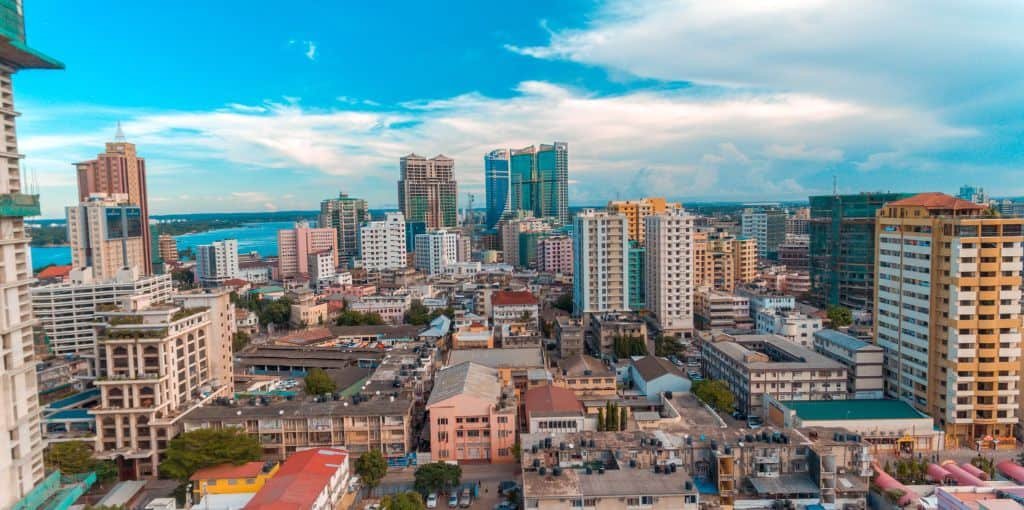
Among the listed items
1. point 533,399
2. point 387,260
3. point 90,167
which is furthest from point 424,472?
point 90,167

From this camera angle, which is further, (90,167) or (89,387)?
(90,167)

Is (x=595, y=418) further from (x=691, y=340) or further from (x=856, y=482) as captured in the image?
(x=691, y=340)

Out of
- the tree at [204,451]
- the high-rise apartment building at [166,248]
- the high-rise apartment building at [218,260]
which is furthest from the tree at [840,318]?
the high-rise apartment building at [166,248]

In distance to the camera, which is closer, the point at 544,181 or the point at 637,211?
the point at 637,211

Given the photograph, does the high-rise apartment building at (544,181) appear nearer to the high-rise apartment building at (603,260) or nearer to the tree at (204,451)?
the high-rise apartment building at (603,260)

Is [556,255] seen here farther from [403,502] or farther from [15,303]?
[15,303]

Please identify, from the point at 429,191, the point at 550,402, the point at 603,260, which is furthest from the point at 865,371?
the point at 429,191
